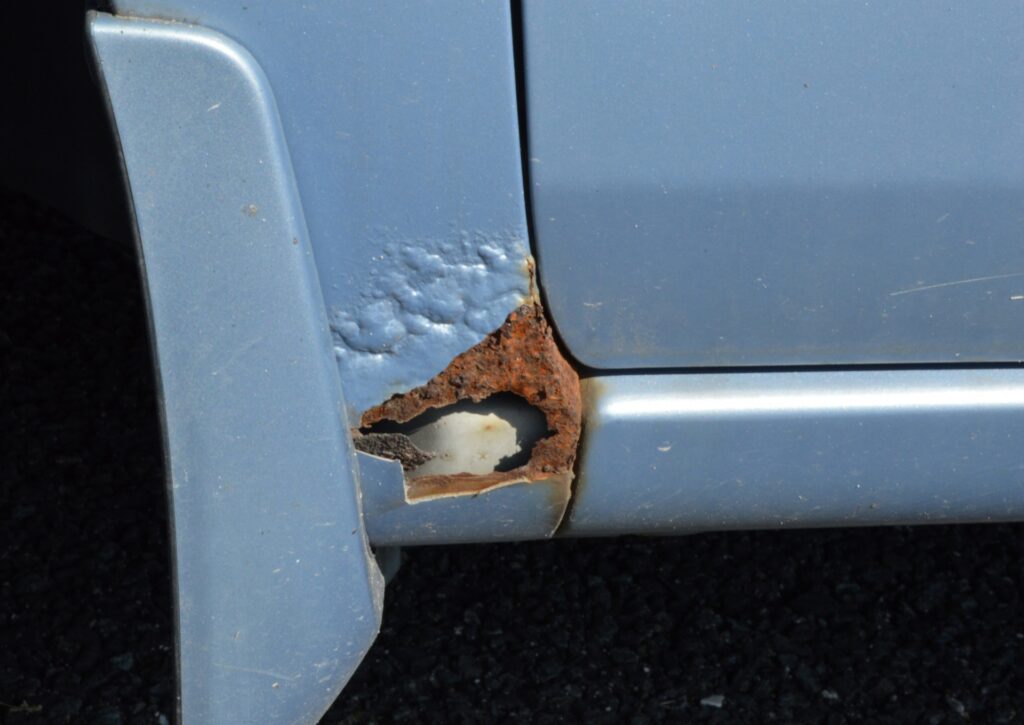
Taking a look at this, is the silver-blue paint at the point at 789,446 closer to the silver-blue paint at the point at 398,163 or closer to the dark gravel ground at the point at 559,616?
the silver-blue paint at the point at 398,163

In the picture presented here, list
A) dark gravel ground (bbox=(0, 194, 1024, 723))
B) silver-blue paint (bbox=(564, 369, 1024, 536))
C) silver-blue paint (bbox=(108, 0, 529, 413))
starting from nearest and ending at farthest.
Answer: silver-blue paint (bbox=(108, 0, 529, 413))
silver-blue paint (bbox=(564, 369, 1024, 536))
dark gravel ground (bbox=(0, 194, 1024, 723))

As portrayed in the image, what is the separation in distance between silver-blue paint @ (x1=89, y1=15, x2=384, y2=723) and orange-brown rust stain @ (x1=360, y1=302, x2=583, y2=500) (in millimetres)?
94

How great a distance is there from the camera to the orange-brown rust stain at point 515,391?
1230 mm

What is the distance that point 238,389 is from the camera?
115 centimetres

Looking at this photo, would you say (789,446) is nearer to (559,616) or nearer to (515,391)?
(515,391)

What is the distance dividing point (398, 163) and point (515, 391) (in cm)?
29

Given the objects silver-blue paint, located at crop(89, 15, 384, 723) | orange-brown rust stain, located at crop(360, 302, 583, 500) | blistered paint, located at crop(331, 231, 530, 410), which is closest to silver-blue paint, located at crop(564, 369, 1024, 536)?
orange-brown rust stain, located at crop(360, 302, 583, 500)

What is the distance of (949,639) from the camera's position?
2.10 metres

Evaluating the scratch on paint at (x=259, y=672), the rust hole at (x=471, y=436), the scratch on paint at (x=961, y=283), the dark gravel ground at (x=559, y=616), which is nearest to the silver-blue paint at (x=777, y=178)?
the scratch on paint at (x=961, y=283)

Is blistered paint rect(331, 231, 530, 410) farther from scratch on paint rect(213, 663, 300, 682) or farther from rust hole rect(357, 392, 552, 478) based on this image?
scratch on paint rect(213, 663, 300, 682)

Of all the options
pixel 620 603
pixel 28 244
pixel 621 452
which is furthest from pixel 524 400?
pixel 28 244

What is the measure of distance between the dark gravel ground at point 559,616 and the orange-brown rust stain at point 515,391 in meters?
0.74

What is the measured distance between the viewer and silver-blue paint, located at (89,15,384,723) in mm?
1072

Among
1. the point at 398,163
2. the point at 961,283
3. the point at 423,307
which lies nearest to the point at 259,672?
the point at 423,307
